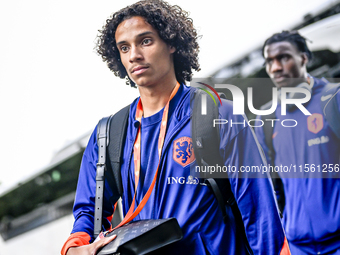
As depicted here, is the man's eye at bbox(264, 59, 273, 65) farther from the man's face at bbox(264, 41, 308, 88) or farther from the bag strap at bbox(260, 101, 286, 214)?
the bag strap at bbox(260, 101, 286, 214)

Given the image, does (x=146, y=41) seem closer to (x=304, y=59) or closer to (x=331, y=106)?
(x=304, y=59)

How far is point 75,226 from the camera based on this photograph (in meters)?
1.50

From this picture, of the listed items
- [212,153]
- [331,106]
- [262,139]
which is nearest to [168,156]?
[212,153]

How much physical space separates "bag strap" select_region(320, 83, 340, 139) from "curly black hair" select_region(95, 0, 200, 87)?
70 cm

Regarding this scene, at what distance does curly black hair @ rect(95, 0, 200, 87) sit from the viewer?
1610mm

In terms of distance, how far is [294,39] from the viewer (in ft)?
5.84

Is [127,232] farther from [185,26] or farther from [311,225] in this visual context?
[185,26]

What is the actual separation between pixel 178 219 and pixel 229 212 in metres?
0.22

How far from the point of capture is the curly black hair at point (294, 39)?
1.75m

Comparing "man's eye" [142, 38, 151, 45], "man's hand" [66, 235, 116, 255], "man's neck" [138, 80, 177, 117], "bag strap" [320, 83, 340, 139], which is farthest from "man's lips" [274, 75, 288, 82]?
"man's hand" [66, 235, 116, 255]

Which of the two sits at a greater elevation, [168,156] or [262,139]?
[168,156]

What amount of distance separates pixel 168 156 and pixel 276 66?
0.83 meters

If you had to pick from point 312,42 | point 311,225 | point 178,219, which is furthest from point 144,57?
point 311,225

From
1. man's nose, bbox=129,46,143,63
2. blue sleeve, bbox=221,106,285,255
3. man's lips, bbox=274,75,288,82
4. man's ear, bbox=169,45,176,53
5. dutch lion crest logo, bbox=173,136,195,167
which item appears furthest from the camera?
man's lips, bbox=274,75,288,82
